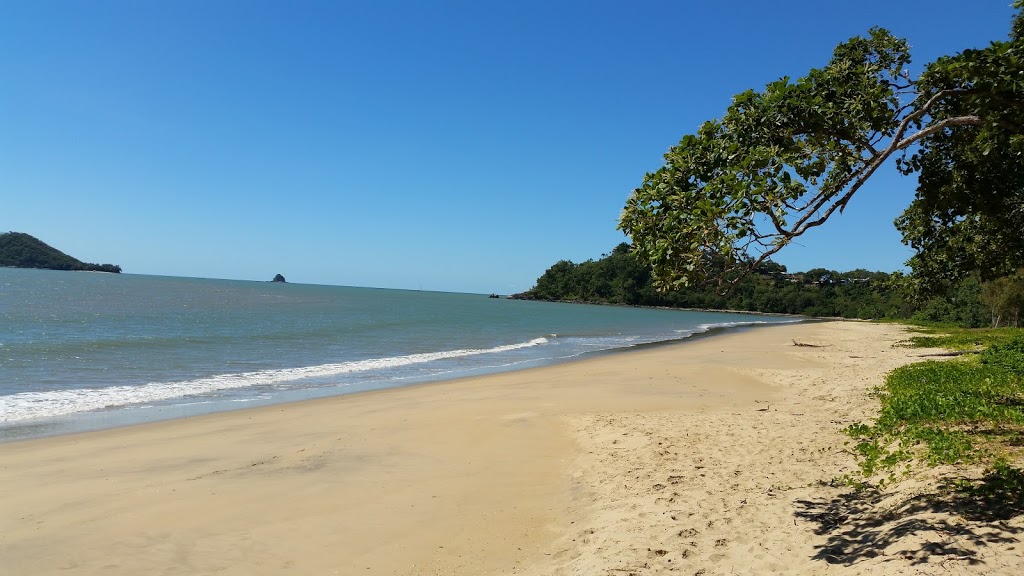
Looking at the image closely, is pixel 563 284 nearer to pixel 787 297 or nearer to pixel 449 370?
pixel 787 297

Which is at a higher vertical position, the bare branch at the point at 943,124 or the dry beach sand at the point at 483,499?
the bare branch at the point at 943,124

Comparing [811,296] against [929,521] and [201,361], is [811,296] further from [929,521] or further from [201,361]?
[929,521]

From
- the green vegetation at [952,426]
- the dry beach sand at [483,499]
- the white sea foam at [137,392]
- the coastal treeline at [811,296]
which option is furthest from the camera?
the coastal treeline at [811,296]

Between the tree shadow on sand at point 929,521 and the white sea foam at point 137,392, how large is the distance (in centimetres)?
1606

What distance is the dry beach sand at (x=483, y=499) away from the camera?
530 centimetres

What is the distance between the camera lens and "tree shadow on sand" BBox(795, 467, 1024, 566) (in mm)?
4430

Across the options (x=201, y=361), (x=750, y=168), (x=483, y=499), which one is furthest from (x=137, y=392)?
(x=750, y=168)

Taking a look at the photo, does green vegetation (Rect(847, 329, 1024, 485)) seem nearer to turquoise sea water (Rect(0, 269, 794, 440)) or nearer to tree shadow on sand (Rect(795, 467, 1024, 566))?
tree shadow on sand (Rect(795, 467, 1024, 566))

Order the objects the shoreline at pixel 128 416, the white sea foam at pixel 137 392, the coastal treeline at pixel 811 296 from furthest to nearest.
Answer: the coastal treeline at pixel 811 296 → the white sea foam at pixel 137 392 → the shoreline at pixel 128 416

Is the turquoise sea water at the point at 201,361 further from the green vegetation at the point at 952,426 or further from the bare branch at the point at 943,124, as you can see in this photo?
the bare branch at the point at 943,124

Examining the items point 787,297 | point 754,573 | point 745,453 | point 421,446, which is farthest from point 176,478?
point 787,297

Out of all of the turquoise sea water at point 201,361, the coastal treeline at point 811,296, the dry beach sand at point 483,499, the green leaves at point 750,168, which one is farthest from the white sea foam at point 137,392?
the coastal treeline at point 811,296

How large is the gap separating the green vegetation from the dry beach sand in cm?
55

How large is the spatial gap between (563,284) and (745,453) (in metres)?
178
